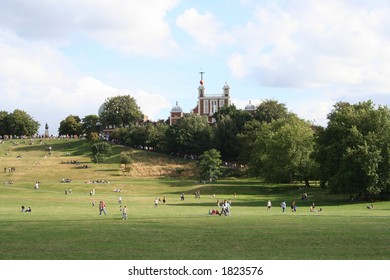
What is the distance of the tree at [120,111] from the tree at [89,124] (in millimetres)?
20681

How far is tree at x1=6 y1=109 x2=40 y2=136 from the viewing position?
166 metres

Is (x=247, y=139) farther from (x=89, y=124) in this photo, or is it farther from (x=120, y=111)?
(x=89, y=124)

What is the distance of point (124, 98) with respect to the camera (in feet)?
513

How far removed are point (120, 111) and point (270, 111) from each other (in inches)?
2031

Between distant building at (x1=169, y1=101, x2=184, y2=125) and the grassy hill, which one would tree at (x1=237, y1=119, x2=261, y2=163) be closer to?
the grassy hill

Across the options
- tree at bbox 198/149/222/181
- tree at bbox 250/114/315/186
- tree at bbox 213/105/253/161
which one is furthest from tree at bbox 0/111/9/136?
tree at bbox 250/114/315/186

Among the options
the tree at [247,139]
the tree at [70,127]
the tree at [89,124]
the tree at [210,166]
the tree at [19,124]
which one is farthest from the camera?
the tree at [89,124]

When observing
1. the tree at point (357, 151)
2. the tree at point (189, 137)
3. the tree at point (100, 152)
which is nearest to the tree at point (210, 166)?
the tree at point (189, 137)

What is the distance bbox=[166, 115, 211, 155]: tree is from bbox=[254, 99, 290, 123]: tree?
11.9 metres

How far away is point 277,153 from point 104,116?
82.0m

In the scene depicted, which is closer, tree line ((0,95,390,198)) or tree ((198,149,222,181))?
tree line ((0,95,390,198))

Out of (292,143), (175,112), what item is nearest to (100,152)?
(292,143)

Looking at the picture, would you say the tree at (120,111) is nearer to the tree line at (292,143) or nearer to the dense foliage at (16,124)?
the tree line at (292,143)

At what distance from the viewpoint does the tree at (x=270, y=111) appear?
387 feet
